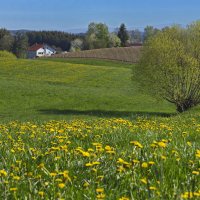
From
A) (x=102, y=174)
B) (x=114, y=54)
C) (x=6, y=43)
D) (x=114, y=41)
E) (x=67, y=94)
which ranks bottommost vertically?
(x=67, y=94)

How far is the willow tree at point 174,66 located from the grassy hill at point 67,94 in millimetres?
3370

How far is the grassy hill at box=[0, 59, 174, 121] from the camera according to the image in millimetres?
41856

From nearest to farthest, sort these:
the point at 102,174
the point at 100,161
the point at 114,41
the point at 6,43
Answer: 1. the point at 102,174
2. the point at 100,161
3. the point at 114,41
4. the point at 6,43

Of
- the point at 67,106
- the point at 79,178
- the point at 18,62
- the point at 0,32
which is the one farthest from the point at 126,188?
the point at 0,32

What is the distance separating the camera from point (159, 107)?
157ft

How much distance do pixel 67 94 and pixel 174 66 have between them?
17152mm

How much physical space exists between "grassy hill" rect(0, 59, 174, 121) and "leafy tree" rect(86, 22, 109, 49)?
3146 inches

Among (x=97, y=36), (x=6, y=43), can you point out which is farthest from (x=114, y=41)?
(x=6, y=43)

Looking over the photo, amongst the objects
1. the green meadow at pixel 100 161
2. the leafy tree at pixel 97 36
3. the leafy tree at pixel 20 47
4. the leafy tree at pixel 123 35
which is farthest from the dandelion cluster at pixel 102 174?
the leafy tree at pixel 20 47

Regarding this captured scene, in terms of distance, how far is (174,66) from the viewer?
126 ft

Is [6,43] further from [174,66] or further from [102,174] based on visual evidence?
[102,174]

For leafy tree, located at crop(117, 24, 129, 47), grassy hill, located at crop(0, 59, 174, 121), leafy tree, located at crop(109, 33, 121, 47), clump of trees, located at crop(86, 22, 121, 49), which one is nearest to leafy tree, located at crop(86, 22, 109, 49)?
clump of trees, located at crop(86, 22, 121, 49)

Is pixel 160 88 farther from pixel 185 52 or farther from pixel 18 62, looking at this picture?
pixel 18 62

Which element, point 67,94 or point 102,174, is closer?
point 102,174
